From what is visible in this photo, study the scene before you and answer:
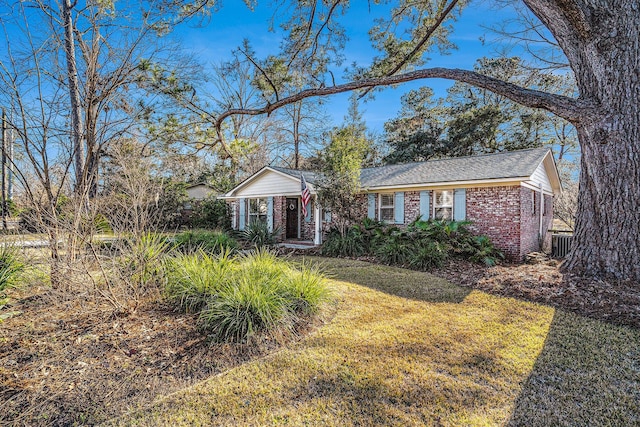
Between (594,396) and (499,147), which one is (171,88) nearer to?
(594,396)

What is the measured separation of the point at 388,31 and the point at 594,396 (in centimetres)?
1006

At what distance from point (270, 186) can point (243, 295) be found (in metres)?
11.2

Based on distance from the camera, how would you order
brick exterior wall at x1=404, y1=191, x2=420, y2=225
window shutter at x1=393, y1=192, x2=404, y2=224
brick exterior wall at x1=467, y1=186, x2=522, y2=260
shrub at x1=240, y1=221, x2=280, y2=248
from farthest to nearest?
1. shrub at x1=240, y1=221, x2=280, y2=248
2. window shutter at x1=393, y1=192, x2=404, y2=224
3. brick exterior wall at x1=404, y1=191, x2=420, y2=225
4. brick exterior wall at x1=467, y1=186, x2=522, y2=260

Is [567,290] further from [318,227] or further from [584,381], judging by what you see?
[318,227]

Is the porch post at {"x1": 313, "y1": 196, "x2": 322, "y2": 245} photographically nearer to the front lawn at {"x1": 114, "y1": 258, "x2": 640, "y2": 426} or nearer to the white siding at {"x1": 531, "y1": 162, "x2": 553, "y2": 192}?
the white siding at {"x1": 531, "y1": 162, "x2": 553, "y2": 192}

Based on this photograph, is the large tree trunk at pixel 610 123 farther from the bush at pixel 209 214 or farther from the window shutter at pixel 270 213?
the bush at pixel 209 214

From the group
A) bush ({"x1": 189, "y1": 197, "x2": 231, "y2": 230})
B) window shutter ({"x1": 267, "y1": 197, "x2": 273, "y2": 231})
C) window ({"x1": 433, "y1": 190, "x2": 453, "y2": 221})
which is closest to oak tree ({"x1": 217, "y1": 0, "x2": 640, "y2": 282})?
window ({"x1": 433, "y1": 190, "x2": 453, "y2": 221})

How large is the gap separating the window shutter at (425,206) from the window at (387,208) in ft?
4.05

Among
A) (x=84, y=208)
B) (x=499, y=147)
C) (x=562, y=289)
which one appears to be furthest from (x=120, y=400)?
(x=499, y=147)

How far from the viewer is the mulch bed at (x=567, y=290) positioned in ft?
15.5

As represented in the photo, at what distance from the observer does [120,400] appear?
246cm

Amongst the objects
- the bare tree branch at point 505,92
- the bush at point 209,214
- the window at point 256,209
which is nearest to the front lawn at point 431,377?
the bare tree branch at point 505,92

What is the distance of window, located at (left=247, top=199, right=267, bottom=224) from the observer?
15725 millimetres

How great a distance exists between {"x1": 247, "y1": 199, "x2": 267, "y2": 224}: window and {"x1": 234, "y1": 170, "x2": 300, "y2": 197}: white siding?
0.64m
